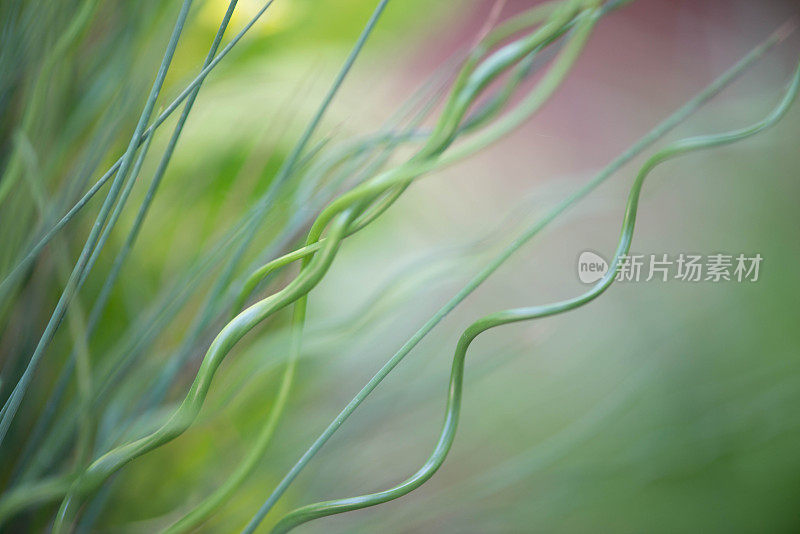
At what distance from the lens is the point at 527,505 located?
0.66 feet

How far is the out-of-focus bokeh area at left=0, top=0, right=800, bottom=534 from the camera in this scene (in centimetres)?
16

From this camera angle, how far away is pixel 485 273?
0.10m

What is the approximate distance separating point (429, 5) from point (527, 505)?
0.63 feet

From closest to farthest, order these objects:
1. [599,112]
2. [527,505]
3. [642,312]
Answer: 1. [527,505]
2. [642,312]
3. [599,112]

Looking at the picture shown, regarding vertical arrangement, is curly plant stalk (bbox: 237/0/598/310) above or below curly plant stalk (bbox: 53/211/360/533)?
above

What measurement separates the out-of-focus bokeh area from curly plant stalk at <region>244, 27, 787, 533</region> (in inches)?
1.1

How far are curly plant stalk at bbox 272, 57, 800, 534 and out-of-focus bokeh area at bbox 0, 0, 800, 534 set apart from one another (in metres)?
0.04

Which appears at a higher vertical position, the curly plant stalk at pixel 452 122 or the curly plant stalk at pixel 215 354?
the curly plant stalk at pixel 452 122

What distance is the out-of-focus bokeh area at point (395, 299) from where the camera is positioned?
16cm

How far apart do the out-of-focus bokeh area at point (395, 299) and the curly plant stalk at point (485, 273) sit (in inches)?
1.1

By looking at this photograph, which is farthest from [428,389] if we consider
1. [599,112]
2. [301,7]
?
[599,112]

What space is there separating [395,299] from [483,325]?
8 centimetres

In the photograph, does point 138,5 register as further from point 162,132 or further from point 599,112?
point 599,112

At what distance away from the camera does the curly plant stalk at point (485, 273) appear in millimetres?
102
